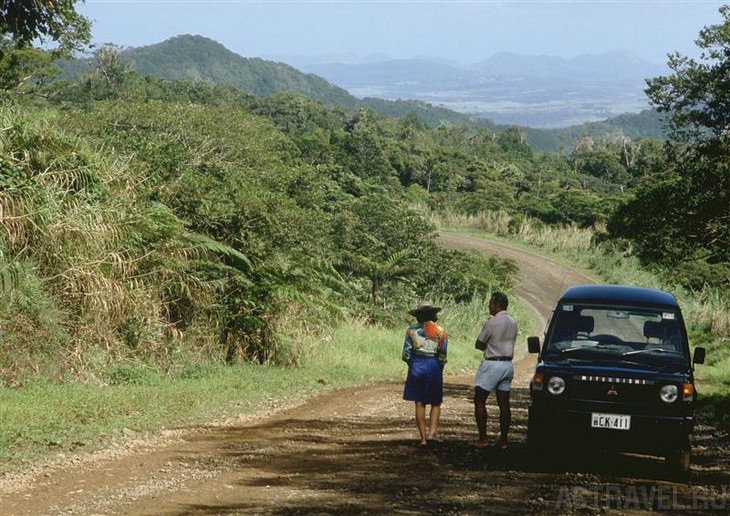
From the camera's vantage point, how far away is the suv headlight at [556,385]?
10195 mm

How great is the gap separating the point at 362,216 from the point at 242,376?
2024 centimetres

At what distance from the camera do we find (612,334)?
11.2 metres

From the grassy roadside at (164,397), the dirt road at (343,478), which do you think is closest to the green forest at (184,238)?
the grassy roadside at (164,397)

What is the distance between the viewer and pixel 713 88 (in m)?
20.2

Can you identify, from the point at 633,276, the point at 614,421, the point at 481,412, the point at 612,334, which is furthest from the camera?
the point at 633,276

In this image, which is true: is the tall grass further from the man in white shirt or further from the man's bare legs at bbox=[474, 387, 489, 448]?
the man in white shirt

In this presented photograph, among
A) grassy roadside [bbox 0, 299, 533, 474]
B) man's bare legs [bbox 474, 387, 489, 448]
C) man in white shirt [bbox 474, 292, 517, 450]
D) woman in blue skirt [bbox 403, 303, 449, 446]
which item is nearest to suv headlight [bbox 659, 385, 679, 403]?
man in white shirt [bbox 474, 292, 517, 450]

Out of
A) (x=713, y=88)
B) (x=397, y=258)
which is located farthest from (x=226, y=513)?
(x=397, y=258)

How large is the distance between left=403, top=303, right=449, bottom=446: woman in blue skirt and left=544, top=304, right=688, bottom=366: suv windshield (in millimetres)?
1281

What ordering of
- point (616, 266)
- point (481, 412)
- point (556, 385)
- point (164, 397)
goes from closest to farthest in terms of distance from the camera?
point (556, 385) < point (481, 412) < point (164, 397) < point (616, 266)

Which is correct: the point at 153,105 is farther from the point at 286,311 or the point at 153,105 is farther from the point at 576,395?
the point at 576,395

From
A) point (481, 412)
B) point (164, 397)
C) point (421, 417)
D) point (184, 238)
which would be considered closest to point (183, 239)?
point (184, 238)

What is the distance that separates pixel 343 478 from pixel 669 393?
3431mm

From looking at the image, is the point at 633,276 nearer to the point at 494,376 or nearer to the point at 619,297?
the point at 619,297
